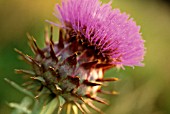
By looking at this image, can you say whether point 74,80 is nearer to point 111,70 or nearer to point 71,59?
point 71,59

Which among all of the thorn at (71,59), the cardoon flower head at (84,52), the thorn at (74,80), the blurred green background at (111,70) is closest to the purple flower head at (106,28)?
the cardoon flower head at (84,52)

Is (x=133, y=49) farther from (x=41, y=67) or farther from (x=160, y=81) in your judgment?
(x=160, y=81)

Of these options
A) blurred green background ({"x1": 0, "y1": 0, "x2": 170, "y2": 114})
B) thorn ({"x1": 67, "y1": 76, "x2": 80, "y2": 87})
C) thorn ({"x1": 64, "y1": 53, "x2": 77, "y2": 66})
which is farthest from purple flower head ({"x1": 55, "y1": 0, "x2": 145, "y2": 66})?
blurred green background ({"x1": 0, "y1": 0, "x2": 170, "y2": 114})

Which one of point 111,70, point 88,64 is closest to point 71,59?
point 88,64

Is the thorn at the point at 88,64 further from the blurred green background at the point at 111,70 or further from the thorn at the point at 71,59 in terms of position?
the blurred green background at the point at 111,70

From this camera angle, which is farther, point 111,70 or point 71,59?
point 111,70

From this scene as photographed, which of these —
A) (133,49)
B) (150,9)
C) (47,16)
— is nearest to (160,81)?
(47,16)
